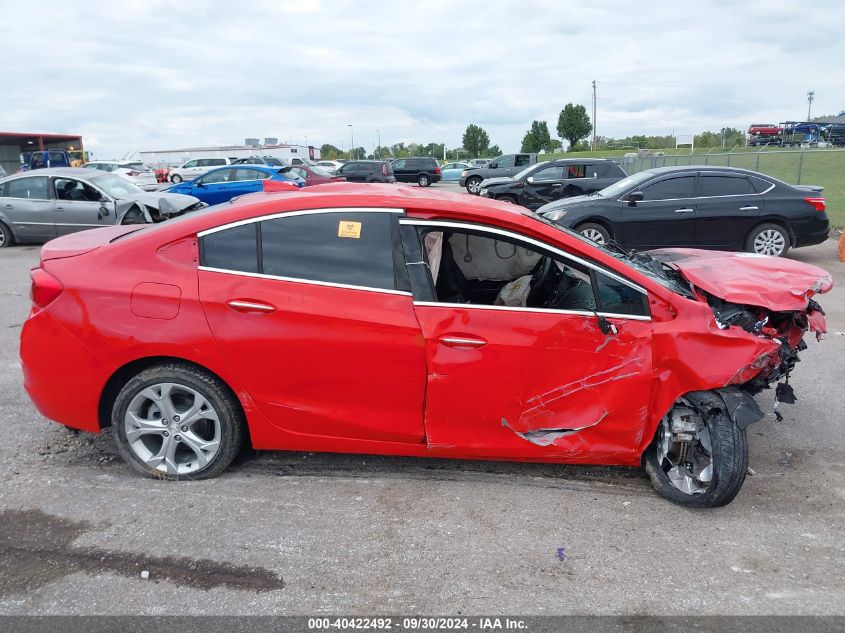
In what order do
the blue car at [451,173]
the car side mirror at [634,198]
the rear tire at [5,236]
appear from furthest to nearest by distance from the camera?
1. the blue car at [451,173]
2. the rear tire at [5,236]
3. the car side mirror at [634,198]

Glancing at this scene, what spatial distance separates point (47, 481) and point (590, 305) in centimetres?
324

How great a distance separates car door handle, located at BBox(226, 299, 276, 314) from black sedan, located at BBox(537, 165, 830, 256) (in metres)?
8.01

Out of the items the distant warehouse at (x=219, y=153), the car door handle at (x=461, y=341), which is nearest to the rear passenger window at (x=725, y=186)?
the car door handle at (x=461, y=341)

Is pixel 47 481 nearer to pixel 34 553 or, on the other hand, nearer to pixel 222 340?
pixel 34 553

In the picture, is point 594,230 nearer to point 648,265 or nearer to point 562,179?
point 562,179

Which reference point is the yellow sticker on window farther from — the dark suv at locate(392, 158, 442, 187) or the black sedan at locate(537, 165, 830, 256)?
Result: the dark suv at locate(392, 158, 442, 187)

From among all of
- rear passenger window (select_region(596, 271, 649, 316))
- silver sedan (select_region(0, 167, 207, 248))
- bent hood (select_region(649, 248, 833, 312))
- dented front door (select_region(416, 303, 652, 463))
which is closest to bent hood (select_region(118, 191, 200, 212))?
silver sedan (select_region(0, 167, 207, 248))

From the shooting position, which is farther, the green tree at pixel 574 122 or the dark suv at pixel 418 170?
the green tree at pixel 574 122

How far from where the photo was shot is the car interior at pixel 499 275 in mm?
3704

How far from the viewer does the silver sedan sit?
39.9 ft

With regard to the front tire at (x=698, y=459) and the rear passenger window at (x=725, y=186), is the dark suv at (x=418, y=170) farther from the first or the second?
the front tire at (x=698, y=459)

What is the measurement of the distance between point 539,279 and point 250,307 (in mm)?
2077

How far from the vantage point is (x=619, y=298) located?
341 cm

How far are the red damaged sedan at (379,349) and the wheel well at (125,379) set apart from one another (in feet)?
0.04
